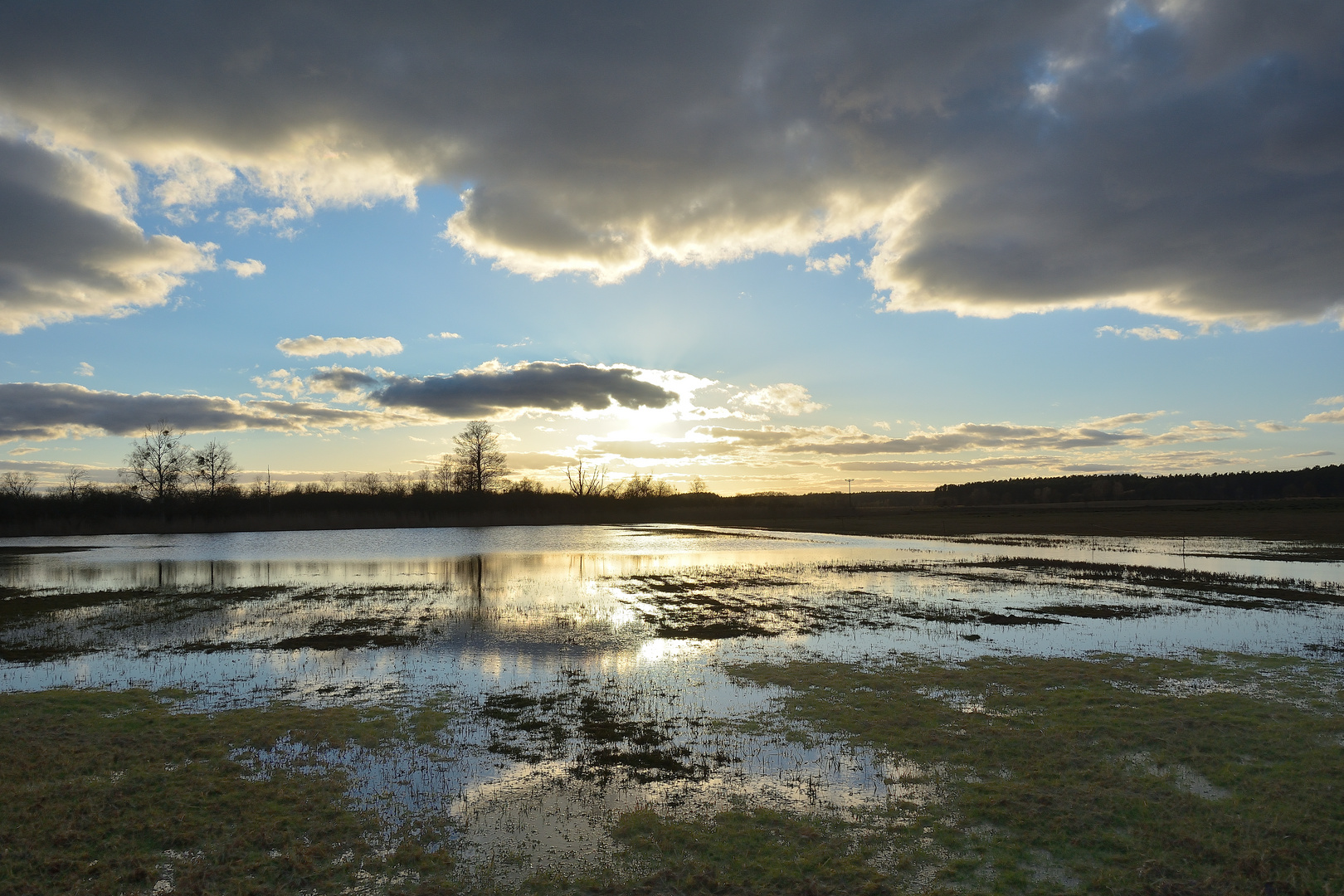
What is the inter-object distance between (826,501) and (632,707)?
146 metres

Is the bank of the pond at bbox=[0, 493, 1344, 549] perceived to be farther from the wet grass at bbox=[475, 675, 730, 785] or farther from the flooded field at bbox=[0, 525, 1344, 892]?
the wet grass at bbox=[475, 675, 730, 785]

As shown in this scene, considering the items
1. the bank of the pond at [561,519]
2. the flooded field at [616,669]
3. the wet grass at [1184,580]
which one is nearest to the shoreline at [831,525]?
the bank of the pond at [561,519]

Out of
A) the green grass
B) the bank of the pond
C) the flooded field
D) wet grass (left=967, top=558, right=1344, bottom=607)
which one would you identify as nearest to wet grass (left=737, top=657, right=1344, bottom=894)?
the flooded field

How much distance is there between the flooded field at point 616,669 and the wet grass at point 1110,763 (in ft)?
0.46

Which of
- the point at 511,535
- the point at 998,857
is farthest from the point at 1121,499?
the point at 998,857

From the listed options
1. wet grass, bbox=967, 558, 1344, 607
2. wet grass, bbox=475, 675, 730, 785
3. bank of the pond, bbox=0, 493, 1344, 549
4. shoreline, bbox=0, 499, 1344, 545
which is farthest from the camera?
bank of the pond, bbox=0, 493, 1344, 549

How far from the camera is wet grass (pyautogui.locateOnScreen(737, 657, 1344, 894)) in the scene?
251 inches

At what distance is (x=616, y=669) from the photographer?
47.1 feet

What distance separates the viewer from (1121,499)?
154 m

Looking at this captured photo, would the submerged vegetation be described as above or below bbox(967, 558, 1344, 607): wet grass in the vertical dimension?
above

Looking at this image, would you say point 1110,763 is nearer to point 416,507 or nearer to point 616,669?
point 616,669

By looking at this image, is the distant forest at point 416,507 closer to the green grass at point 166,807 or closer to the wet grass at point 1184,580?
the wet grass at point 1184,580

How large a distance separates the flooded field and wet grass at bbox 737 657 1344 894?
0.14 metres

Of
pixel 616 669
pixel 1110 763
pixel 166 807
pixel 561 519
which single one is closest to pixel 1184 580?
pixel 1110 763
